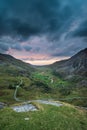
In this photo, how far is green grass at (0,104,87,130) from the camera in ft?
120

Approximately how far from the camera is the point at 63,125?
3850 centimetres

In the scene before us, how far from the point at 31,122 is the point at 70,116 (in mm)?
11345

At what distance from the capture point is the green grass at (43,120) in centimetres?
3644

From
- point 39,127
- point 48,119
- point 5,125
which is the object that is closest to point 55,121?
point 48,119

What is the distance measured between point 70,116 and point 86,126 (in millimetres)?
4546

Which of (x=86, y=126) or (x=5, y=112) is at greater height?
(x=5, y=112)

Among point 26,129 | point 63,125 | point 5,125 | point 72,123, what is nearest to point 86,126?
point 72,123

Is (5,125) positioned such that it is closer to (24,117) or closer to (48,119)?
(24,117)

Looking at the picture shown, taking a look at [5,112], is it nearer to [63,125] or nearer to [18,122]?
[18,122]

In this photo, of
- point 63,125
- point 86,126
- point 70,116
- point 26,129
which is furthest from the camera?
point 70,116

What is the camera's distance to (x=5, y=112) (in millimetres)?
42938

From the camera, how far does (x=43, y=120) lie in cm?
3916

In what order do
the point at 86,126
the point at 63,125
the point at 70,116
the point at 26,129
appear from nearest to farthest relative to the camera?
the point at 26,129, the point at 63,125, the point at 86,126, the point at 70,116

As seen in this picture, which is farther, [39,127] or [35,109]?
[35,109]
